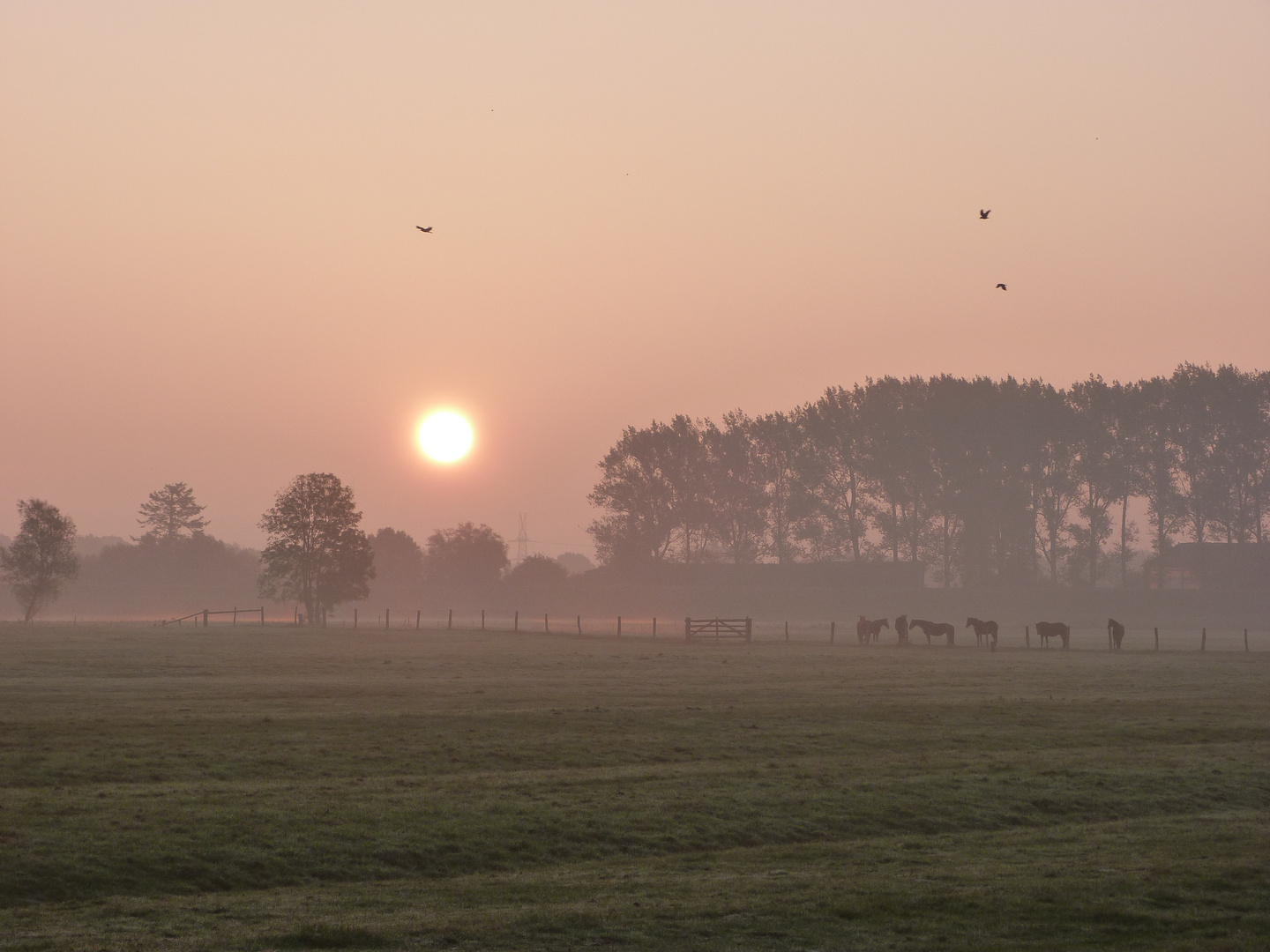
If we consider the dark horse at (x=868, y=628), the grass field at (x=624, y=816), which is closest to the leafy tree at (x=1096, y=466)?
the dark horse at (x=868, y=628)

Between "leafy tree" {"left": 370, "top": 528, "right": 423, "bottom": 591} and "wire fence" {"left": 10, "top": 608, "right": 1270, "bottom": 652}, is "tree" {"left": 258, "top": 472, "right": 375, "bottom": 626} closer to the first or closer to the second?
"wire fence" {"left": 10, "top": 608, "right": 1270, "bottom": 652}

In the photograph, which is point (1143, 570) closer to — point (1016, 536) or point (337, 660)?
point (1016, 536)

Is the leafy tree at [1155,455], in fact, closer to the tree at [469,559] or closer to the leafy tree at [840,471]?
the leafy tree at [840,471]

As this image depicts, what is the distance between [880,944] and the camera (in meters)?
13.4

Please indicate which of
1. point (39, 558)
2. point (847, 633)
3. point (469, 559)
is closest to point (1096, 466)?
point (847, 633)

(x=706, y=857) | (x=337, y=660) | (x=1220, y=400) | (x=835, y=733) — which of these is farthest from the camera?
(x=1220, y=400)

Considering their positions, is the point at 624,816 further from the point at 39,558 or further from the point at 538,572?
the point at 538,572

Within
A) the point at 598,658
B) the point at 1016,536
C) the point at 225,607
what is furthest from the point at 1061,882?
the point at 225,607

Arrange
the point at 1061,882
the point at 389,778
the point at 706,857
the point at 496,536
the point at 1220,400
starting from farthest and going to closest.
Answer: the point at 496,536 → the point at 1220,400 → the point at 389,778 → the point at 706,857 → the point at 1061,882

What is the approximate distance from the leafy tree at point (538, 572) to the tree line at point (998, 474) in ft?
27.0

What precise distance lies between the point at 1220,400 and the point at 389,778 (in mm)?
116736

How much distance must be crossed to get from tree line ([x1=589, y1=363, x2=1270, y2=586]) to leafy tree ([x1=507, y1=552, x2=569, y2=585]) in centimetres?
822

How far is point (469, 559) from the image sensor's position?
145000mm

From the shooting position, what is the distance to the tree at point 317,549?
105375 mm
